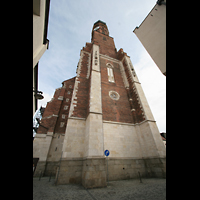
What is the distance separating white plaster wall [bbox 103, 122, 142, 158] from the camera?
883 cm

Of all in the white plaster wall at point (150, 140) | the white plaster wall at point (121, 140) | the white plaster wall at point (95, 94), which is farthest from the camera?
the white plaster wall at point (95, 94)

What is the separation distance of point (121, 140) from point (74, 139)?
14.7 ft

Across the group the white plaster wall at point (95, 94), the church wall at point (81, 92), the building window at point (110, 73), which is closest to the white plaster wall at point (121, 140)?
the white plaster wall at point (95, 94)

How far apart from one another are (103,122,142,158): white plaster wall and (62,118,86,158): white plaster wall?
7.12 feet

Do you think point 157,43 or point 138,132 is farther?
point 138,132

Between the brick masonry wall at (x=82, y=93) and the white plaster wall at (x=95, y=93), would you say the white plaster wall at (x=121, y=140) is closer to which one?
the white plaster wall at (x=95, y=93)

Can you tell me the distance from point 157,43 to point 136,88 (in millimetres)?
7870

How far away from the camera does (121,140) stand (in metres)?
9.48

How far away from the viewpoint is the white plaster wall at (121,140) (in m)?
8.83

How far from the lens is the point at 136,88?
12.6 meters

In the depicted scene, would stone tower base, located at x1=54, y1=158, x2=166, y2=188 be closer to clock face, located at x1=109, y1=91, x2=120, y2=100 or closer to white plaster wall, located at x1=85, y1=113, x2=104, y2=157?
white plaster wall, located at x1=85, y1=113, x2=104, y2=157

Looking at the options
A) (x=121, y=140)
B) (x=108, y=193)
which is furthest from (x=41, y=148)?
(x=108, y=193)

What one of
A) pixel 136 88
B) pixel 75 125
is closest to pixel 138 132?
pixel 136 88
